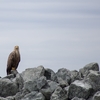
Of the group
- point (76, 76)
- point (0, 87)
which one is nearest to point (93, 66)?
point (76, 76)

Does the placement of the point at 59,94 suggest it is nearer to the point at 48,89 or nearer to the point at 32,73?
the point at 48,89

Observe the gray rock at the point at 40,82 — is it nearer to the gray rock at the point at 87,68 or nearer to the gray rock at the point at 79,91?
the gray rock at the point at 79,91

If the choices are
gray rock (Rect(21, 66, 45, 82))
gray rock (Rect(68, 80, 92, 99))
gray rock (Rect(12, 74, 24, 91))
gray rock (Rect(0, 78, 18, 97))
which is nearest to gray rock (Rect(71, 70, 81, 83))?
gray rock (Rect(21, 66, 45, 82))

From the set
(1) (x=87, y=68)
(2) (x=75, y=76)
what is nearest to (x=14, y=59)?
(1) (x=87, y=68)

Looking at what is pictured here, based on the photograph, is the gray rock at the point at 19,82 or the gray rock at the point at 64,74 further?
the gray rock at the point at 19,82

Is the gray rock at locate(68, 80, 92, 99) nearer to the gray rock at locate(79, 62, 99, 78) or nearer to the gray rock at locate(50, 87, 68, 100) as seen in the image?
the gray rock at locate(50, 87, 68, 100)

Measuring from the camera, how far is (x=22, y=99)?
14.7 metres

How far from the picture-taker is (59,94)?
563 inches

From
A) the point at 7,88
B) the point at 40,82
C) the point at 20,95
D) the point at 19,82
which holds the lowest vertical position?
the point at 20,95

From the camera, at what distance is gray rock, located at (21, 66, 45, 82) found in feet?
53.5

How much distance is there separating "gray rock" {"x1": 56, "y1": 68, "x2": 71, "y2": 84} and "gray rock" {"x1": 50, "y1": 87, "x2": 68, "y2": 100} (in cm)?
182

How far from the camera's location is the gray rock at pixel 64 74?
1634cm

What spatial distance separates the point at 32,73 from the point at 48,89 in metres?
1.68

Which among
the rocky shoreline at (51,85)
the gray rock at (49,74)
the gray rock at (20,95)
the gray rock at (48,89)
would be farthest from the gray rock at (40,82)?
the gray rock at (49,74)
